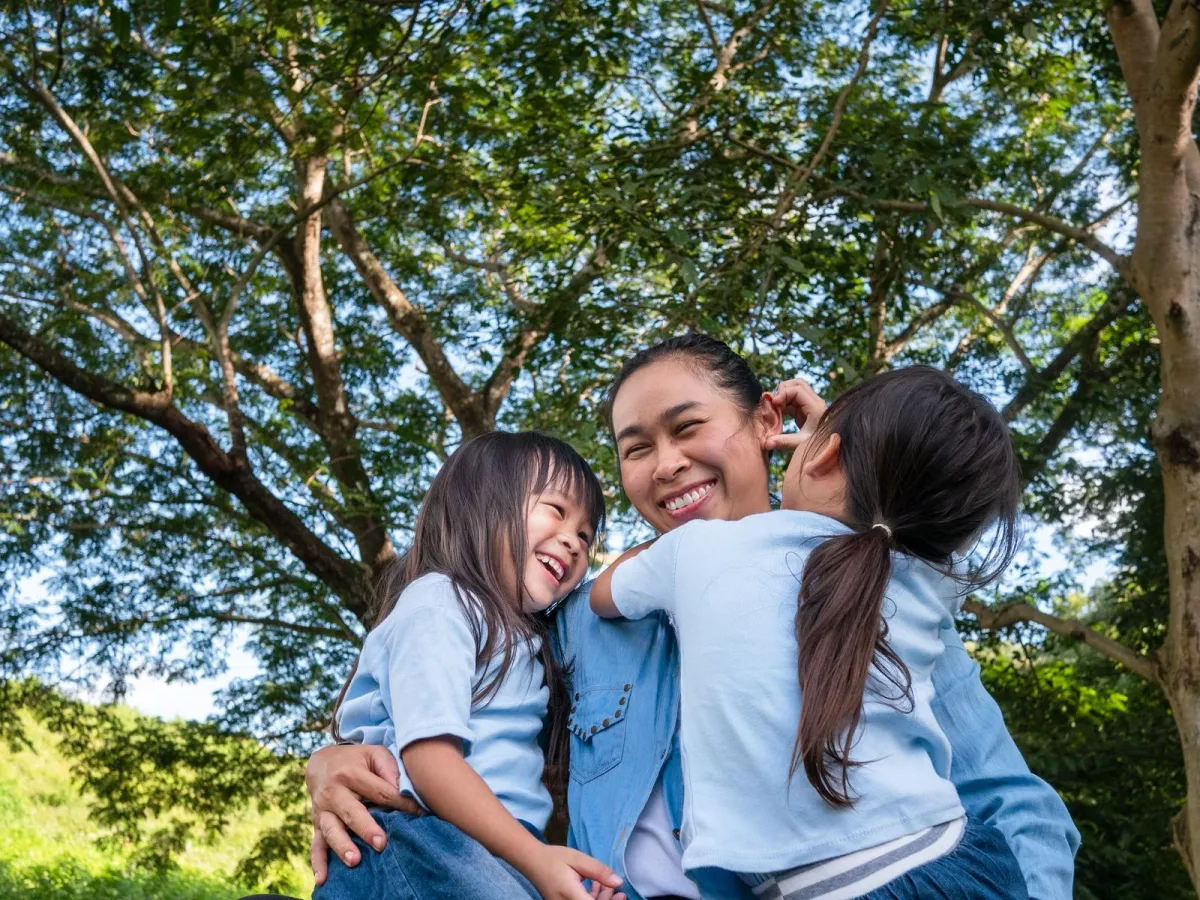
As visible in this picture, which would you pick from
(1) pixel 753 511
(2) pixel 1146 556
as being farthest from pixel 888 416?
(2) pixel 1146 556

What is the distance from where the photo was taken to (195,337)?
874cm

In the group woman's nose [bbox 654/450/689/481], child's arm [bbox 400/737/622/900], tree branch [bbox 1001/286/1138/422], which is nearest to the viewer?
child's arm [bbox 400/737/622/900]

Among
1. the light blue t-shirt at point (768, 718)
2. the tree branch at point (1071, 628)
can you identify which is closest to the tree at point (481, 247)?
the tree branch at point (1071, 628)

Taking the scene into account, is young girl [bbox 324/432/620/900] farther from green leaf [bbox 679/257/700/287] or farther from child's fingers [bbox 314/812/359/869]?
green leaf [bbox 679/257/700/287]

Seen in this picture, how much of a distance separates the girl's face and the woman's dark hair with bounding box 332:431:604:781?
0.01m

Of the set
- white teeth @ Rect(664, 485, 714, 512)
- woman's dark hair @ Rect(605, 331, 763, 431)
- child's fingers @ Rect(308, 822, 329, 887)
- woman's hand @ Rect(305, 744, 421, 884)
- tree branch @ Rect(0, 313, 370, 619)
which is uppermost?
tree branch @ Rect(0, 313, 370, 619)

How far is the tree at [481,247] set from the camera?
4.80 meters

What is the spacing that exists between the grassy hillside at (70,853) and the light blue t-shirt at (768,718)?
774cm

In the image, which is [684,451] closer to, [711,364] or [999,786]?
[711,364]

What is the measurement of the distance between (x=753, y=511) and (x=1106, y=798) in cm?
553

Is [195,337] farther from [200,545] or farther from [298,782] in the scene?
[298,782]

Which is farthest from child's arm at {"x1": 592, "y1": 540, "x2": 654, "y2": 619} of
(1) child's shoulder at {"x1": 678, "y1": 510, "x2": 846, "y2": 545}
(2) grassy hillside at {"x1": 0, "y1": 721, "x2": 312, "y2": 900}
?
(2) grassy hillside at {"x1": 0, "y1": 721, "x2": 312, "y2": 900}

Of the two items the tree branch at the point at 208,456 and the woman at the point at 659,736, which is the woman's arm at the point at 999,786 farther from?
the tree branch at the point at 208,456

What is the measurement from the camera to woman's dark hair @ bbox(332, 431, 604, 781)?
1.71m
